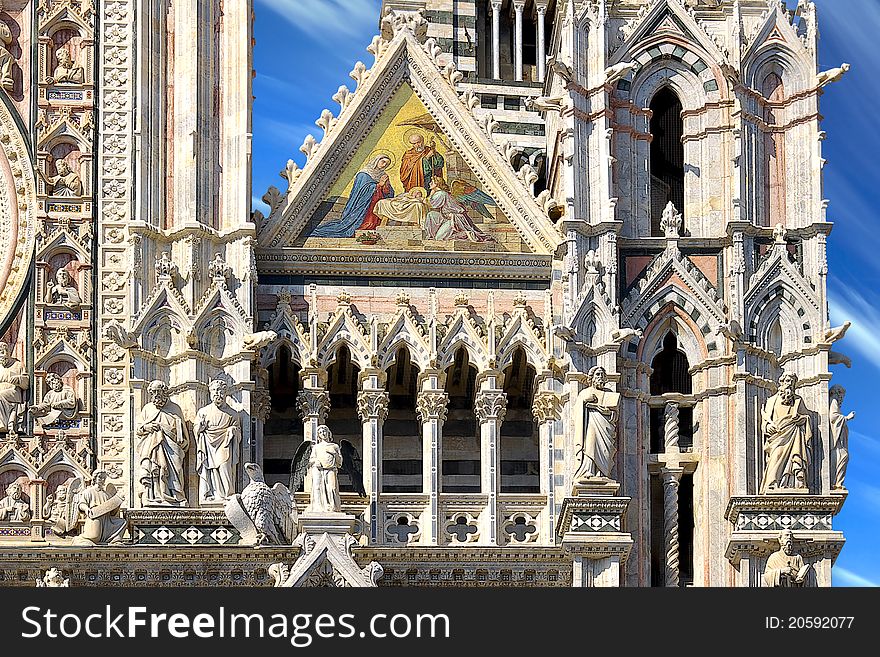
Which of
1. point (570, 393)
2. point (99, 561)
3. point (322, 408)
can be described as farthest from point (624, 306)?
point (99, 561)

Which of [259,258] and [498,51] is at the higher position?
[498,51]

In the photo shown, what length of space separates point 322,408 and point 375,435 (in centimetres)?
59

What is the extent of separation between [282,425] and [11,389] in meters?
2.81

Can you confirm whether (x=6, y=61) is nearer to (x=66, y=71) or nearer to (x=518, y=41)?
(x=66, y=71)

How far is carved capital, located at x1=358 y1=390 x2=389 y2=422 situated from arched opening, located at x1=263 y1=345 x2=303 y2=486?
801 millimetres

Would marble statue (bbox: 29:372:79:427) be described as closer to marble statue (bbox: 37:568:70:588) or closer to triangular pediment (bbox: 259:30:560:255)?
marble statue (bbox: 37:568:70:588)

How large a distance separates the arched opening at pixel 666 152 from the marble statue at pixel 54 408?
253 inches

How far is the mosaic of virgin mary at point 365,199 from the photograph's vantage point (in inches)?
1375

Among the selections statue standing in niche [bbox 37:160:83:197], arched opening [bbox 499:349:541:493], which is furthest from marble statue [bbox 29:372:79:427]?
arched opening [bbox 499:349:541:493]

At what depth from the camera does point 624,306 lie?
34375 mm

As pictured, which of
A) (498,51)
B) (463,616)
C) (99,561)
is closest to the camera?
(463,616)

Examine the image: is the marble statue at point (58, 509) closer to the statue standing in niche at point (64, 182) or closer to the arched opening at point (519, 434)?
the statue standing in niche at point (64, 182)

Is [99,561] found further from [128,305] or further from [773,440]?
[773,440]

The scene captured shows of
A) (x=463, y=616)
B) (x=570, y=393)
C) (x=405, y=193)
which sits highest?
(x=405, y=193)
